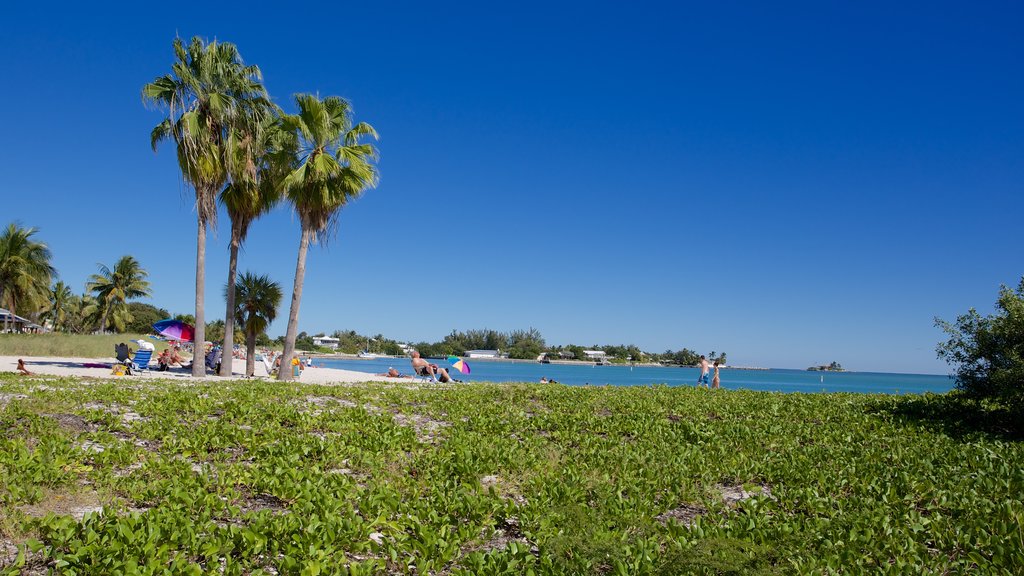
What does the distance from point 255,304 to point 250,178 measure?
23.5 feet

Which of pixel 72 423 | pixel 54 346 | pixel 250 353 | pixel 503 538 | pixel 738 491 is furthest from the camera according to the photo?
pixel 54 346

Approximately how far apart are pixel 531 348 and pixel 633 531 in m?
191

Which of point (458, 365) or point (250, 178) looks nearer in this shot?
point (250, 178)

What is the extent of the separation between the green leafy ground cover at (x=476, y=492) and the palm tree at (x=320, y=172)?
1080 centimetres

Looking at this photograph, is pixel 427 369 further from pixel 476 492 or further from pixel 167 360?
pixel 476 492

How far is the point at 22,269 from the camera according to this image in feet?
A: 144

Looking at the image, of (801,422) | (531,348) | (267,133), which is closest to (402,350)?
(531,348)

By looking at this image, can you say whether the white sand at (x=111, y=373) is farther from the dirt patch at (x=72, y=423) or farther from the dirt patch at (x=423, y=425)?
the dirt patch at (x=72, y=423)

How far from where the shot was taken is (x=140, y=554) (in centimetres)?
400

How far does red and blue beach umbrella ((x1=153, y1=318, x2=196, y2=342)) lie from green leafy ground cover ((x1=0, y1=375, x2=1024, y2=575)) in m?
16.9

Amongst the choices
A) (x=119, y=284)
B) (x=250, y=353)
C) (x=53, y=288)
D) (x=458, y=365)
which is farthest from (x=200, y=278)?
(x=53, y=288)

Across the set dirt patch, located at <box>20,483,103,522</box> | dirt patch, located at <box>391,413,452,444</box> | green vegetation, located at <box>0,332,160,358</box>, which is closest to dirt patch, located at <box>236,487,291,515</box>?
dirt patch, located at <box>20,483,103,522</box>

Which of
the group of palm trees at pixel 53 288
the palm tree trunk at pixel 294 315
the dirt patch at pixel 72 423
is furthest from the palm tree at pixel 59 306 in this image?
the dirt patch at pixel 72 423

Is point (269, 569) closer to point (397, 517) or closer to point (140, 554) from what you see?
point (140, 554)
